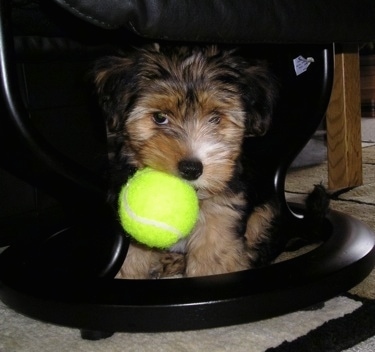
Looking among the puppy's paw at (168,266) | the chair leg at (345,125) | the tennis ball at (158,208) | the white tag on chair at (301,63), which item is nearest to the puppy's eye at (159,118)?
the tennis ball at (158,208)

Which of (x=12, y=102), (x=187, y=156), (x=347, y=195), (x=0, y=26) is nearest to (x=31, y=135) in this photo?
(x=12, y=102)

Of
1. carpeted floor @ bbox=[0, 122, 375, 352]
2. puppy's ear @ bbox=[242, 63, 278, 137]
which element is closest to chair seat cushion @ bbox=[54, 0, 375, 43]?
puppy's ear @ bbox=[242, 63, 278, 137]

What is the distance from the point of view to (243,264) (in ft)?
5.57

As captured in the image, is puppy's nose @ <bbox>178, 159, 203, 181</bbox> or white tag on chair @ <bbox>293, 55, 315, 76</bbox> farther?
white tag on chair @ <bbox>293, 55, 315, 76</bbox>

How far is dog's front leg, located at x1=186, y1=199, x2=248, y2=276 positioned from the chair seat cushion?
56cm

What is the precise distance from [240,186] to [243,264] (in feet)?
0.75

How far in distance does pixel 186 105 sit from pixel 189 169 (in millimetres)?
225

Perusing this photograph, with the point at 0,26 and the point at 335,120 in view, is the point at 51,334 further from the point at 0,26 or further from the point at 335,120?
the point at 335,120

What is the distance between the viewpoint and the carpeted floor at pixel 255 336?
122 cm

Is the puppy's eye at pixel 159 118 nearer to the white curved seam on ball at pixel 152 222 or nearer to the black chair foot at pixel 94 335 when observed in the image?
the white curved seam on ball at pixel 152 222

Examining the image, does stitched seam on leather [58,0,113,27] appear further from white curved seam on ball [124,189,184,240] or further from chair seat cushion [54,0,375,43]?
white curved seam on ball [124,189,184,240]

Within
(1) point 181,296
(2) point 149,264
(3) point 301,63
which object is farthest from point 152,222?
(3) point 301,63

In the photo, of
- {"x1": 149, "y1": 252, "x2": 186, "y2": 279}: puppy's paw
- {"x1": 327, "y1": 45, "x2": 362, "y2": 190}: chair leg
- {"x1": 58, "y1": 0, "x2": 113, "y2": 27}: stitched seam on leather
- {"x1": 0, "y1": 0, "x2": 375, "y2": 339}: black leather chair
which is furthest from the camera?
{"x1": 327, "y1": 45, "x2": 362, "y2": 190}: chair leg

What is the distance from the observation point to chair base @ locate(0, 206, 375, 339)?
122 centimetres
